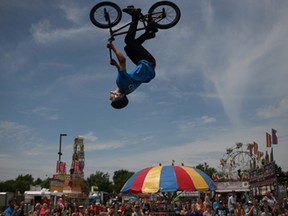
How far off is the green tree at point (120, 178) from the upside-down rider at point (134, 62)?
229 ft

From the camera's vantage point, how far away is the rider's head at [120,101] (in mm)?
6207

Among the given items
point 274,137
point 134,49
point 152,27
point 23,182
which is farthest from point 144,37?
point 23,182

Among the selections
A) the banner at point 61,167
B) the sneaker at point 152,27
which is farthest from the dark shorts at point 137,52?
the banner at point 61,167

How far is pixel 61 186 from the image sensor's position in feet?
77.3

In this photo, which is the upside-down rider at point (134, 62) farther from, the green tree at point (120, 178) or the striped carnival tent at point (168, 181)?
the green tree at point (120, 178)

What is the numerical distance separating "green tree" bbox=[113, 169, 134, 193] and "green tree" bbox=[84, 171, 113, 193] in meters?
1.58

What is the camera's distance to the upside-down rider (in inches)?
239

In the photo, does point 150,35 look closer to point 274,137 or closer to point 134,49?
point 134,49

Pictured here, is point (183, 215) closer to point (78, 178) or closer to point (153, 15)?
point (153, 15)

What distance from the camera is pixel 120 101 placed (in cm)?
621

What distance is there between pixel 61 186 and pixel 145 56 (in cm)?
1920

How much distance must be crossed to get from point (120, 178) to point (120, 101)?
245 feet

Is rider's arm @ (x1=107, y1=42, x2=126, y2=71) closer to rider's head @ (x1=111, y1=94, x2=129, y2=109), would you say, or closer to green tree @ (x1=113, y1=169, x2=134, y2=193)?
rider's head @ (x1=111, y1=94, x2=129, y2=109)

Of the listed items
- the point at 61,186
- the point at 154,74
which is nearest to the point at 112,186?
the point at 61,186
